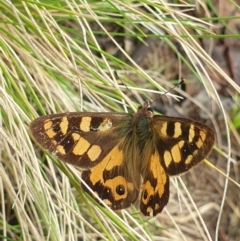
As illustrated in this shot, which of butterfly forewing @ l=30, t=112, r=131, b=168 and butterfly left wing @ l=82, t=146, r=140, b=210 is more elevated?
butterfly forewing @ l=30, t=112, r=131, b=168

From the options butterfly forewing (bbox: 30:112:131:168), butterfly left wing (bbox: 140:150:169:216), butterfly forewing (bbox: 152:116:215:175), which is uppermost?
butterfly forewing (bbox: 30:112:131:168)

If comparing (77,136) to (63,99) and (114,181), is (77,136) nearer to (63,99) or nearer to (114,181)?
(114,181)

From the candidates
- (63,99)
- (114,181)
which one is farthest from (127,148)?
(63,99)

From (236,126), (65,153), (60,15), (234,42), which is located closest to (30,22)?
(60,15)

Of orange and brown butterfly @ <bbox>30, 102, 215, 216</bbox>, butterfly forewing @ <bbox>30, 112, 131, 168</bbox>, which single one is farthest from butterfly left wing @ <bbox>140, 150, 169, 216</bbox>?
butterfly forewing @ <bbox>30, 112, 131, 168</bbox>

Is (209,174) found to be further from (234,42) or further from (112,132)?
(112,132)

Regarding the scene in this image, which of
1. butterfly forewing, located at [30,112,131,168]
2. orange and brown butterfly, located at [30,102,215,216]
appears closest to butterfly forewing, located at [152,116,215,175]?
orange and brown butterfly, located at [30,102,215,216]

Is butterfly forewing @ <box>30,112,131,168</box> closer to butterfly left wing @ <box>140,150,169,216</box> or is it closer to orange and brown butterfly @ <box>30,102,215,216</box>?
orange and brown butterfly @ <box>30,102,215,216</box>
